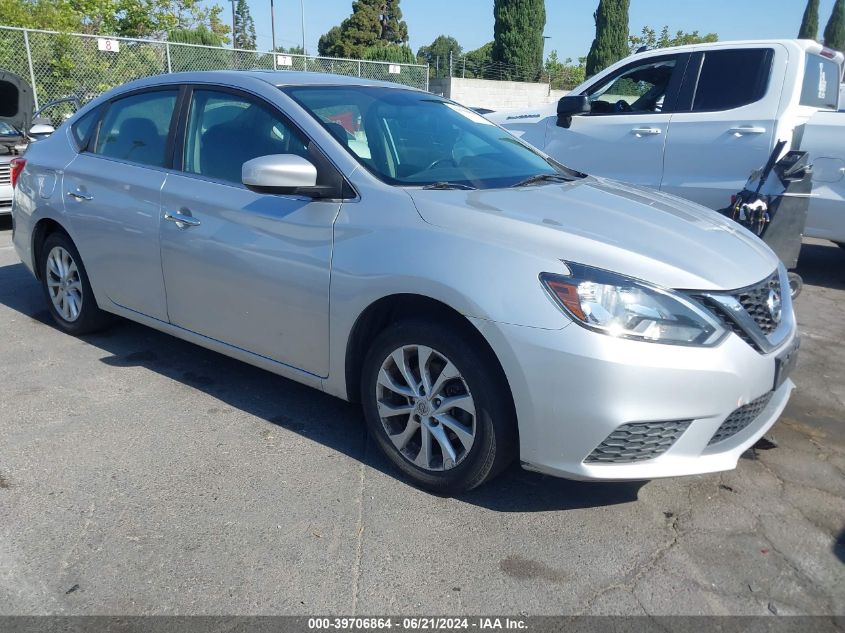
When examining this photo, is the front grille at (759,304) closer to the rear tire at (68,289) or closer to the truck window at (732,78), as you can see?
the rear tire at (68,289)

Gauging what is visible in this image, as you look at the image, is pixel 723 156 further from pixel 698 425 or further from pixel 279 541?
pixel 279 541

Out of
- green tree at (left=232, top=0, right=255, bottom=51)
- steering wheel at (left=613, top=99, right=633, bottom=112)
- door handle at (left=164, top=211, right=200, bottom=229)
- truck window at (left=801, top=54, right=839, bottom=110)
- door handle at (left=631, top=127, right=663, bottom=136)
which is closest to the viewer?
door handle at (left=164, top=211, right=200, bottom=229)

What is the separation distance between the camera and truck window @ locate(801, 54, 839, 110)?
650cm

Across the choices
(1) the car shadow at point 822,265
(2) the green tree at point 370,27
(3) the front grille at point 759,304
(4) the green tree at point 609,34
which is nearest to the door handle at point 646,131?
(1) the car shadow at point 822,265

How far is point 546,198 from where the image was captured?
325cm

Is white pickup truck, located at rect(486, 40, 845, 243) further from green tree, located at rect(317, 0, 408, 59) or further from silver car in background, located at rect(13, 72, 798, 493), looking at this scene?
green tree, located at rect(317, 0, 408, 59)

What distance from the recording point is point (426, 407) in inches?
118

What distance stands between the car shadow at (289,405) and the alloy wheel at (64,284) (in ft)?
0.74

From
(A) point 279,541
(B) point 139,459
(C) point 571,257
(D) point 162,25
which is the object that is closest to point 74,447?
(B) point 139,459

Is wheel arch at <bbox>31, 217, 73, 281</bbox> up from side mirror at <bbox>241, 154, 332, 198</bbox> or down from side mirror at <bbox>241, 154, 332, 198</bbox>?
down

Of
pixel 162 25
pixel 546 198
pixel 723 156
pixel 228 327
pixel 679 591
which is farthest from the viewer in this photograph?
pixel 162 25

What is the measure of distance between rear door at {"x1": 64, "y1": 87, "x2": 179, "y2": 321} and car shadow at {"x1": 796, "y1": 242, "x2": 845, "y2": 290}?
5721 millimetres

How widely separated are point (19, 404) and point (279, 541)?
1988mm

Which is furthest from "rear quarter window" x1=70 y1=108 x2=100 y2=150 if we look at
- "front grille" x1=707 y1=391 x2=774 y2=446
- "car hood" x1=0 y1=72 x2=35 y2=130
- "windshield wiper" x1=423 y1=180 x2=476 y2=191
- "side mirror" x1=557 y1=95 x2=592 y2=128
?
"car hood" x1=0 y1=72 x2=35 y2=130
